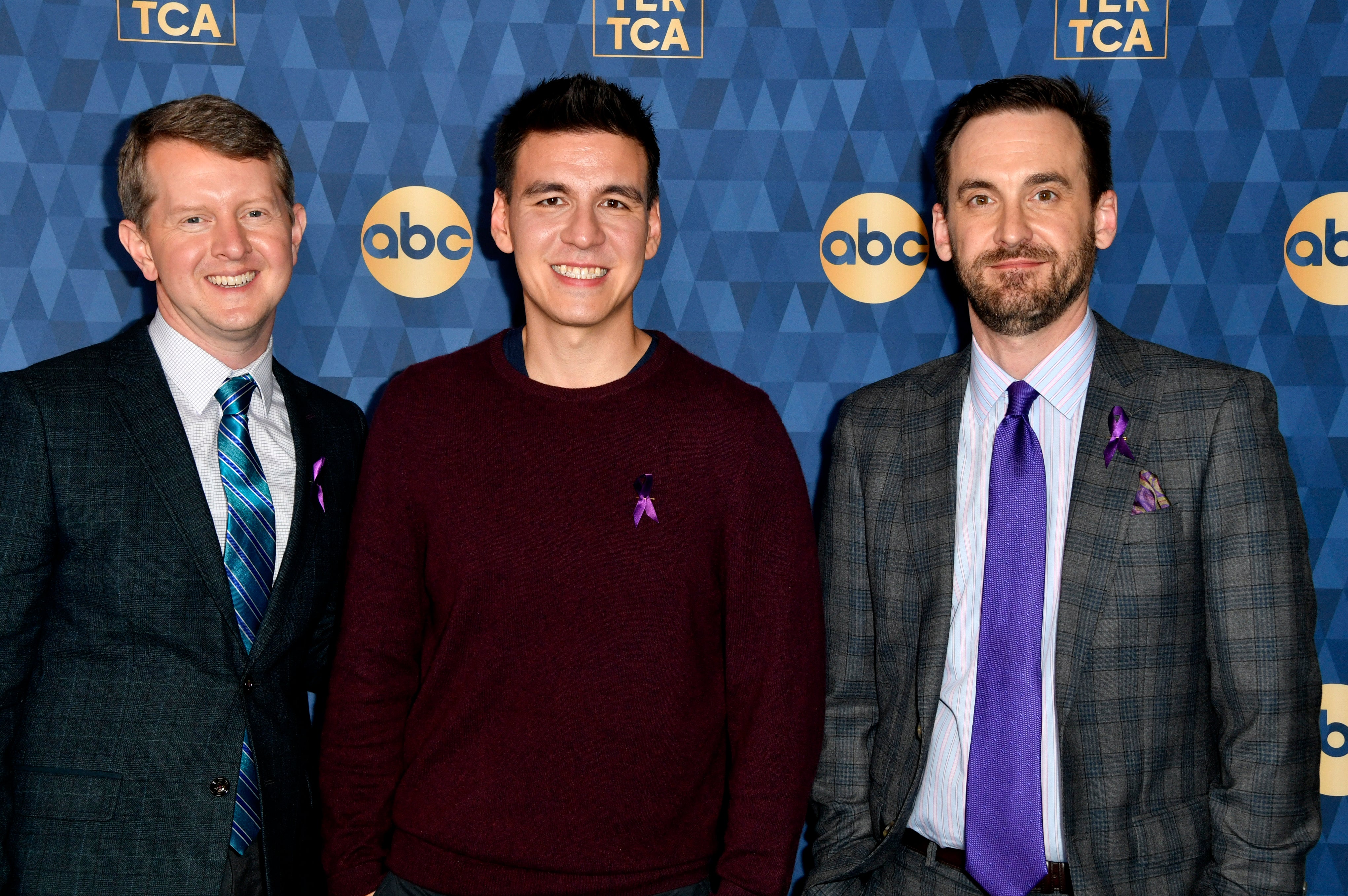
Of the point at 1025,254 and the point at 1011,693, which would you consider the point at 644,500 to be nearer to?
the point at 1011,693

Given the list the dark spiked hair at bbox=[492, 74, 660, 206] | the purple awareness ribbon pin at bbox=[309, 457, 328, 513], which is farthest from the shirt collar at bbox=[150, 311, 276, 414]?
the dark spiked hair at bbox=[492, 74, 660, 206]

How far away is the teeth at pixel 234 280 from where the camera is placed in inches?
73.4

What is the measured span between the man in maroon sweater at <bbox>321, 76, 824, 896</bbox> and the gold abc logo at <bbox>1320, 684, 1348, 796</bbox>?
1472 millimetres

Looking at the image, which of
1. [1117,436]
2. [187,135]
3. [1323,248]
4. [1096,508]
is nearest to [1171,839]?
[1096,508]

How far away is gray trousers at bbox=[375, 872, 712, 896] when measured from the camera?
1.65 meters

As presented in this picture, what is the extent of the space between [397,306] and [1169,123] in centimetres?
186

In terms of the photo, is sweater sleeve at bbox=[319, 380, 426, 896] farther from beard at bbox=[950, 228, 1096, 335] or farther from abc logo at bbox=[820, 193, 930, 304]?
abc logo at bbox=[820, 193, 930, 304]

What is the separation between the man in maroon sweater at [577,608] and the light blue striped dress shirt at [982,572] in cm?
24

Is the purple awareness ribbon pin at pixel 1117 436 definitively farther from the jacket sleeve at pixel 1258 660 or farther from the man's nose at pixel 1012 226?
the man's nose at pixel 1012 226

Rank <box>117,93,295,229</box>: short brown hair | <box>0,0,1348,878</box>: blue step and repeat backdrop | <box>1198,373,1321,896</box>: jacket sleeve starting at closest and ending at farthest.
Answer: <box>1198,373,1321,896</box>: jacket sleeve → <box>117,93,295,229</box>: short brown hair → <box>0,0,1348,878</box>: blue step and repeat backdrop

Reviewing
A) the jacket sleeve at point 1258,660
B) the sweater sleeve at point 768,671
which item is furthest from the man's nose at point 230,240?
the jacket sleeve at point 1258,660

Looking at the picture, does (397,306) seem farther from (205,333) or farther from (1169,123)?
(1169,123)

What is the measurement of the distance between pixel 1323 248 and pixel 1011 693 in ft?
4.88

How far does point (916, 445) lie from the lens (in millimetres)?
1873
